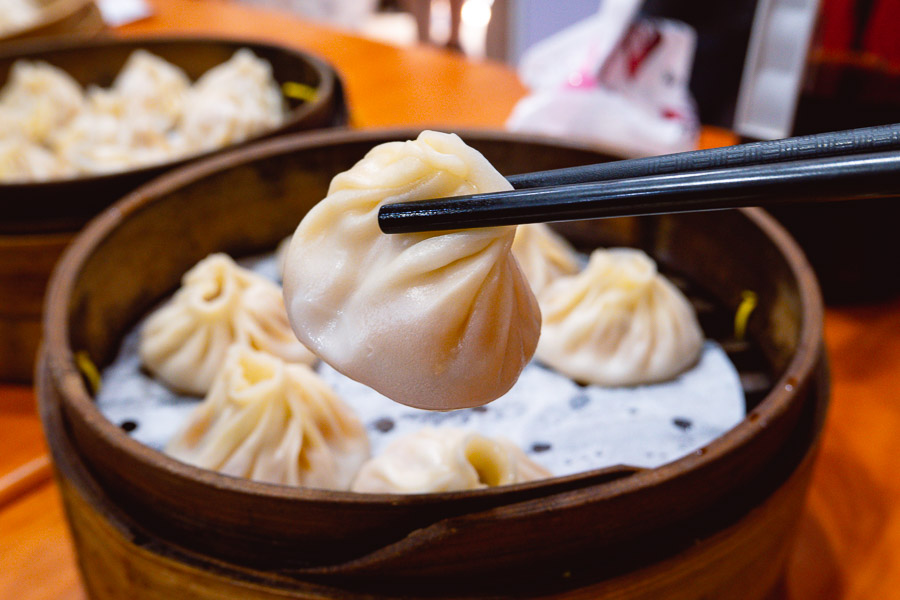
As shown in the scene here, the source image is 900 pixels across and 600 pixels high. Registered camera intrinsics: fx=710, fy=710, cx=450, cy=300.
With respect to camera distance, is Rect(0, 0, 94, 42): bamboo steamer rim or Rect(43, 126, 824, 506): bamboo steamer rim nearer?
Rect(43, 126, 824, 506): bamboo steamer rim

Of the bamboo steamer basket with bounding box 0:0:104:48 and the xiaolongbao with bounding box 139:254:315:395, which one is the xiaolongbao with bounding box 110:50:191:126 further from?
the xiaolongbao with bounding box 139:254:315:395

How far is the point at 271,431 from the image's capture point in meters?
1.50

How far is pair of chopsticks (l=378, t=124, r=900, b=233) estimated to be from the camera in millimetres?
625

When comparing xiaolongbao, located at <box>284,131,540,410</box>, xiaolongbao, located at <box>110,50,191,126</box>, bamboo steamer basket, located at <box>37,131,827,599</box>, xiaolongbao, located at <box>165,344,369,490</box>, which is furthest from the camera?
xiaolongbao, located at <box>110,50,191,126</box>

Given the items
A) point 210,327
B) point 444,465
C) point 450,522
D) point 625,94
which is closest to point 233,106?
point 210,327

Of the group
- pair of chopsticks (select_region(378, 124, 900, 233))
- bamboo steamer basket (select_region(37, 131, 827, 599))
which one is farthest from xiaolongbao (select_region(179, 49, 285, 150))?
pair of chopsticks (select_region(378, 124, 900, 233))

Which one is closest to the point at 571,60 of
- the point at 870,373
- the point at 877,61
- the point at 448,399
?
the point at 877,61

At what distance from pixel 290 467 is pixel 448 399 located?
655mm

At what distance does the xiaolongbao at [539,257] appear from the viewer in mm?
2066

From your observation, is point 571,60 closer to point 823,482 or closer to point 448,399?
point 823,482

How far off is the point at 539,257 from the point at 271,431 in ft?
3.15

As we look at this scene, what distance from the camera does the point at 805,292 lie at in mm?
1470

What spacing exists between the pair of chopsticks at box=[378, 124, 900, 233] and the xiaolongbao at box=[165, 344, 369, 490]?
75 centimetres

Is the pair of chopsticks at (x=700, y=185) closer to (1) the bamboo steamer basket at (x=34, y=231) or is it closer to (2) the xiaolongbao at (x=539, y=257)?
(2) the xiaolongbao at (x=539, y=257)
